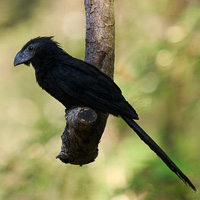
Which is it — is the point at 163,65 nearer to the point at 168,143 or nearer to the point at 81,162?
the point at 168,143

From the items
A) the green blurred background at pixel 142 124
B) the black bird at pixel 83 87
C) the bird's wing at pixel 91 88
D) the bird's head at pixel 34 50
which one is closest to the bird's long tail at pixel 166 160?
the black bird at pixel 83 87

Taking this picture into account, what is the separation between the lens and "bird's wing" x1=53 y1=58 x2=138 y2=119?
336 centimetres

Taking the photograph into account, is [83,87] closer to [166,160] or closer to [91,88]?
[91,88]

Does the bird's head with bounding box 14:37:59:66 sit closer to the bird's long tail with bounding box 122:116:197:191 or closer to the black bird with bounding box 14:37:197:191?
the black bird with bounding box 14:37:197:191

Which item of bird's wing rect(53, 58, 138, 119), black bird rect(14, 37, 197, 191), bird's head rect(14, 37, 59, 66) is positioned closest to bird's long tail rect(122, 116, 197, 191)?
black bird rect(14, 37, 197, 191)

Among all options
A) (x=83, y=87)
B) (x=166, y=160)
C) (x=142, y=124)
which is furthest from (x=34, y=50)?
(x=142, y=124)

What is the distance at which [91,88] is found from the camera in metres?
3.45

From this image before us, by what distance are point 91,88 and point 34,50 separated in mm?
964

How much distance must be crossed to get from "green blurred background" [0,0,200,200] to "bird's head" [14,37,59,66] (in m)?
1.00

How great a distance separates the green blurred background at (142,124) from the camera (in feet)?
13.3

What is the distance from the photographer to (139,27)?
619 centimetres

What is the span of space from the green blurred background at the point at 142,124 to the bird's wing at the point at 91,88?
0.88 meters

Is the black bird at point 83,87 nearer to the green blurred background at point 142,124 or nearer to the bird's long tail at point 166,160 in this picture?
the bird's long tail at point 166,160

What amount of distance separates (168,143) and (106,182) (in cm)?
100
